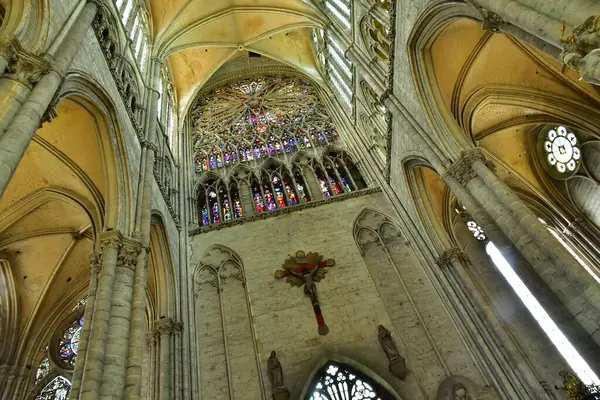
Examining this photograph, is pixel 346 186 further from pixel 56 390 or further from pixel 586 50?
pixel 586 50

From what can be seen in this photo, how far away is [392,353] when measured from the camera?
9.32 m

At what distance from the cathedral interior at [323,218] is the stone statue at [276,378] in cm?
6

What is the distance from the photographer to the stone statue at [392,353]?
9117 mm

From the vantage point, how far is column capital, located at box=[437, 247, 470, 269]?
952cm

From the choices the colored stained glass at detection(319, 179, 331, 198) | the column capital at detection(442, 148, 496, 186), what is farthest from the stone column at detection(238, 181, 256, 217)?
the column capital at detection(442, 148, 496, 186)

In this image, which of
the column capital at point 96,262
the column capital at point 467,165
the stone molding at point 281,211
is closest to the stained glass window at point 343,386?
the column capital at point 467,165

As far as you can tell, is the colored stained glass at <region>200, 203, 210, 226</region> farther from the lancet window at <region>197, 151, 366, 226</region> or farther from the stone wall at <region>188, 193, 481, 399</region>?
the stone wall at <region>188, 193, 481, 399</region>

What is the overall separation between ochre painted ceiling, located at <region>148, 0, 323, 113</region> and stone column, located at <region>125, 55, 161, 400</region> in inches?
235

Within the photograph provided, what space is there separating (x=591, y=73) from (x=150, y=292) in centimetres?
1048

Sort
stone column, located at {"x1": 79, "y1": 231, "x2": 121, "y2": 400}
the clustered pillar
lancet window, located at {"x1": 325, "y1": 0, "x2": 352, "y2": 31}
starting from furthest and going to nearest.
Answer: lancet window, located at {"x1": 325, "y1": 0, "x2": 352, "y2": 31} < stone column, located at {"x1": 79, "y1": 231, "x2": 121, "y2": 400} < the clustered pillar

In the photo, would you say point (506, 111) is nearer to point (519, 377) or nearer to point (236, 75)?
point (519, 377)

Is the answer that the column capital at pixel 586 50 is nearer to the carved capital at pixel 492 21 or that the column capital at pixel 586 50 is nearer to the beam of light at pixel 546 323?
the carved capital at pixel 492 21

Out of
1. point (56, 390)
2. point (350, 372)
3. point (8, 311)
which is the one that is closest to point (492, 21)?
point (350, 372)

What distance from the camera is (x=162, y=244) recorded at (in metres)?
10.6
